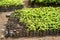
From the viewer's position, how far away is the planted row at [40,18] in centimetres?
614

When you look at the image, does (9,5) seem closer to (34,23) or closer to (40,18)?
(40,18)

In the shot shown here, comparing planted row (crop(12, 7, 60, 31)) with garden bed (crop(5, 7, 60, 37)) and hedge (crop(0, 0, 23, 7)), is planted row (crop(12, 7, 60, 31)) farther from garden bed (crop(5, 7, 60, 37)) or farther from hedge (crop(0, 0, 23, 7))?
hedge (crop(0, 0, 23, 7))

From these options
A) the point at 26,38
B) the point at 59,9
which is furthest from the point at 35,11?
the point at 26,38

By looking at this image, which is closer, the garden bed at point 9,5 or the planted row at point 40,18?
the planted row at point 40,18

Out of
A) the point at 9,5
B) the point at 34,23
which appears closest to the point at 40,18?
the point at 34,23

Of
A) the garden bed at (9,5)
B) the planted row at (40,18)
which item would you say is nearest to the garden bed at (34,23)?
the planted row at (40,18)

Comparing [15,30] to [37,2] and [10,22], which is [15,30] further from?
[37,2]

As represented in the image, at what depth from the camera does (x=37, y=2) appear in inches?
318

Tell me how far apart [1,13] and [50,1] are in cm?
192

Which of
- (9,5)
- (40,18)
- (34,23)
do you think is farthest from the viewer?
(9,5)

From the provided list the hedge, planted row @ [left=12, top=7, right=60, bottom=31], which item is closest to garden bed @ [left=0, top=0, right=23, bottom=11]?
the hedge

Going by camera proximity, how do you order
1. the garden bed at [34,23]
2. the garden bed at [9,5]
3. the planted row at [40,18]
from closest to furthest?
the garden bed at [34,23] → the planted row at [40,18] → the garden bed at [9,5]

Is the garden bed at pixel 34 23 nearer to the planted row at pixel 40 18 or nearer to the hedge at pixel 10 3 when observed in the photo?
the planted row at pixel 40 18

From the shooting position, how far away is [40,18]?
259 inches
